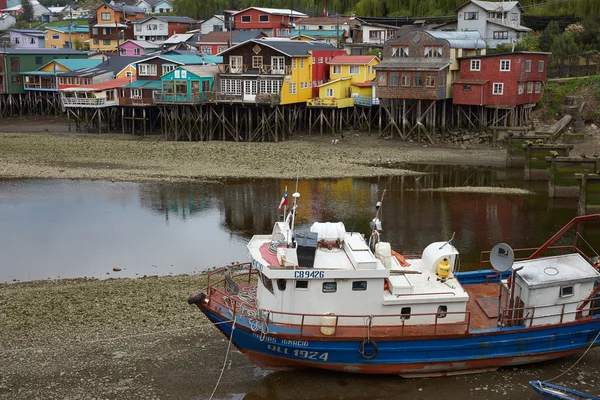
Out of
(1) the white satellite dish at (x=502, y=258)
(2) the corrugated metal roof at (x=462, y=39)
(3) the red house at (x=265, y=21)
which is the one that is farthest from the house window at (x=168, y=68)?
(1) the white satellite dish at (x=502, y=258)

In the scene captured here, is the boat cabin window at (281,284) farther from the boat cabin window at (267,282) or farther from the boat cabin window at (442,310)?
the boat cabin window at (442,310)

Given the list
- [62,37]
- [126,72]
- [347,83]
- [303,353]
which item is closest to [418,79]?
[347,83]

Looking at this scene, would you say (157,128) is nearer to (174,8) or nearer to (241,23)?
(241,23)

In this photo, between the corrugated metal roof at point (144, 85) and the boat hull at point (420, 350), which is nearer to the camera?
the boat hull at point (420, 350)

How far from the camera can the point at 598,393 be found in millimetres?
15555

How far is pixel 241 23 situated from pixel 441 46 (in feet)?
121

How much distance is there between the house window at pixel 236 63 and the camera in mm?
52750

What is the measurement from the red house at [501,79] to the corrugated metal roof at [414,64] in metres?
1.81

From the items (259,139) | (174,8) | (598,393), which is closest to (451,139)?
(259,139)

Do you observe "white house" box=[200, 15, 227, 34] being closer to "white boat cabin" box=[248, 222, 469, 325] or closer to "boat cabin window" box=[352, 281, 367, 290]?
"white boat cabin" box=[248, 222, 469, 325]

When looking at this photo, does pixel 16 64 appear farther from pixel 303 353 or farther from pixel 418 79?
pixel 303 353

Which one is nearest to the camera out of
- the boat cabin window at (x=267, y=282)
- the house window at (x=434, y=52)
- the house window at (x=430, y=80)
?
the boat cabin window at (x=267, y=282)

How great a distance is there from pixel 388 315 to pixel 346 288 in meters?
1.10

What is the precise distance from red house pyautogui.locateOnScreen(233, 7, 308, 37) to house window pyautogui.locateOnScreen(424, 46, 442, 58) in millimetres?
31688
